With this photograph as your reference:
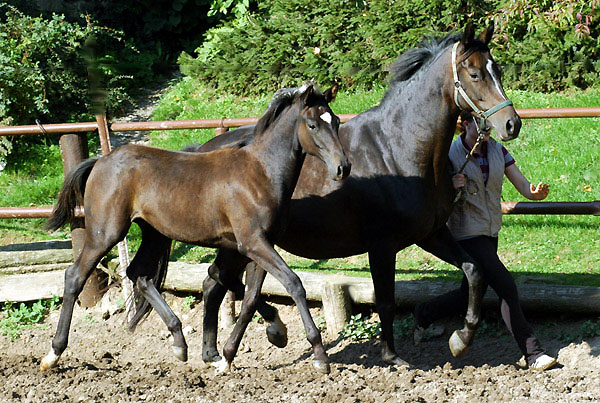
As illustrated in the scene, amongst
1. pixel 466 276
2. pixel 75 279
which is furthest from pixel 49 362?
pixel 466 276

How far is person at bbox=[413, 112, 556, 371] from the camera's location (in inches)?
201

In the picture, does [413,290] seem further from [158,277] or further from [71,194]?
[71,194]

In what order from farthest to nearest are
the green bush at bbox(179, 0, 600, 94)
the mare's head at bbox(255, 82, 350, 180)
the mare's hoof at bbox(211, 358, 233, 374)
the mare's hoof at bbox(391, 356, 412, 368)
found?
1. the green bush at bbox(179, 0, 600, 94)
2. the mare's hoof at bbox(211, 358, 233, 374)
3. the mare's hoof at bbox(391, 356, 412, 368)
4. the mare's head at bbox(255, 82, 350, 180)

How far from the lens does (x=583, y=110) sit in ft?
19.0

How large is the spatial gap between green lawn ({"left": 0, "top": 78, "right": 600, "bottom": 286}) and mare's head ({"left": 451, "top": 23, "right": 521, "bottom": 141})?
6.21 feet

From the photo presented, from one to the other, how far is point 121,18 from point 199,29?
147 cm

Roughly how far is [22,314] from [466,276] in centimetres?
428

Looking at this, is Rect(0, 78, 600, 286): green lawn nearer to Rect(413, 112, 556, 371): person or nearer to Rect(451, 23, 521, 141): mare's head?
Rect(413, 112, 556, 371): person

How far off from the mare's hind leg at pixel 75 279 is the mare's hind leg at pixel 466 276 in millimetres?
2233

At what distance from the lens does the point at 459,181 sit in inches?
203

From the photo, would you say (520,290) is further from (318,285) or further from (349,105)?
(349,105)

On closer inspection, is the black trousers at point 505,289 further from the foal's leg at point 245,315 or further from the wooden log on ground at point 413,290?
the foal's leg at point 245,315

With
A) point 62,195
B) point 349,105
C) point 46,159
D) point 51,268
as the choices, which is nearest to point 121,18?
point 46,159

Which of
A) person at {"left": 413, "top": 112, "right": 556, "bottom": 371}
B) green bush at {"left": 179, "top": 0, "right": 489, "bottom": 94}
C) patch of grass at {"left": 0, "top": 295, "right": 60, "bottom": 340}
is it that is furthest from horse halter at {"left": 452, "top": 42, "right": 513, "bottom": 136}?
green bush at {"left": 179, "top": 0, "right": 489, "bottom": 94}
